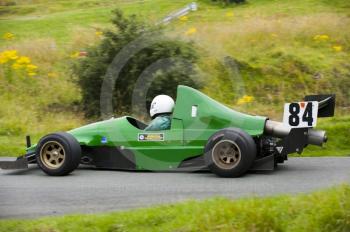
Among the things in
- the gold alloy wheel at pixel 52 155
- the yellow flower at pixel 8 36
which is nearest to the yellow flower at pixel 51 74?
the yellow flower at pixel 8 36

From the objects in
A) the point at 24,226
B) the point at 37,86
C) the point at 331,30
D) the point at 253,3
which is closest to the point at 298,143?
the point at 24,226

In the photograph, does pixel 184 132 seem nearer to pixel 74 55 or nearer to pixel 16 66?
pixel 16 66

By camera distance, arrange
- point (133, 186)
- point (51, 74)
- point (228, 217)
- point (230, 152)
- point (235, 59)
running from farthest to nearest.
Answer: point (235, 59) < point (51, 74) < point (230, 152) < point (133, 186) < point (228, 217)

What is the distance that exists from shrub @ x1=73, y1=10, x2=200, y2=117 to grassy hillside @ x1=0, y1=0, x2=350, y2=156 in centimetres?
60

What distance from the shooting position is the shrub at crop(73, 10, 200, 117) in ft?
52.2

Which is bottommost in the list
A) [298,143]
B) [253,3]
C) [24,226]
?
[24,226]

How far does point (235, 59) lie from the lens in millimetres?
20281

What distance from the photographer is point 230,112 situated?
1034cm

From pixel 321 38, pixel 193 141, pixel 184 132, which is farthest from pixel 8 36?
pixel 193 141

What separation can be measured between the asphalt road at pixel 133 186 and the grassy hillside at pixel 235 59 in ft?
8.14

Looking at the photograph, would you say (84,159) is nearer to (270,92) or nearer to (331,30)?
(270,92)

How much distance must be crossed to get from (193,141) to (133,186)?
1.34 m

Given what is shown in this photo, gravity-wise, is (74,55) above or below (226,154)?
above

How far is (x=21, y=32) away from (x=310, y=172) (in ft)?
64.4
